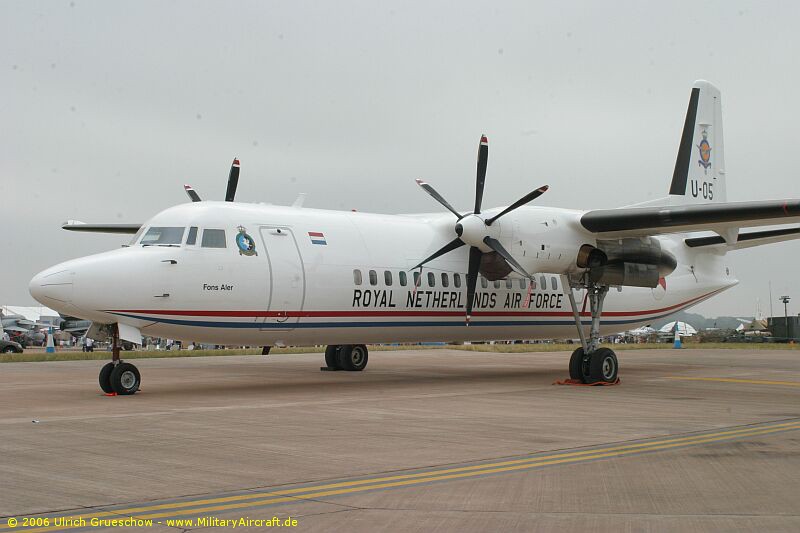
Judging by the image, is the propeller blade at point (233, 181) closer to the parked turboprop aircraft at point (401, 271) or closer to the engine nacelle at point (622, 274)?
the parked turboprop aircraft at point (401, 271)

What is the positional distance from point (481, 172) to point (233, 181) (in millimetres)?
6194

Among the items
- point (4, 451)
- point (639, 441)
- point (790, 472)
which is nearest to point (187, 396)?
point (4, 451)

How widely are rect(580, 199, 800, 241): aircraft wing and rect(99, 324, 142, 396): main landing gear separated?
36.8ft

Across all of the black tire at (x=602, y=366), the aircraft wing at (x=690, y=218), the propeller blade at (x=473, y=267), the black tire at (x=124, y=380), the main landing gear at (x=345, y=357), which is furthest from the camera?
the main landing gear at (x=345, y=357)

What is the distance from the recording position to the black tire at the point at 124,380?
1634 centimetres

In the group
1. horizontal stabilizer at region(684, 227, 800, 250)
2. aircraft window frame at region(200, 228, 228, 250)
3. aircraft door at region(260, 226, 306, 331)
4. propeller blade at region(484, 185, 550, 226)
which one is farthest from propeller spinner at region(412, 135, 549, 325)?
horizontal stabilizer at region(684, 227, 800, 250)

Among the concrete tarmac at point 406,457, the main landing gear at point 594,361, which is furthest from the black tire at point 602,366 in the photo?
the concrete tarmac at point 406,457

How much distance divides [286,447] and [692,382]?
13.8 meters

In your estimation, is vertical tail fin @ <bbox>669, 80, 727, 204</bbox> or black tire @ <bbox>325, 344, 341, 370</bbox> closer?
black tire @ <bbox>325, 344, 341, 370</bbox>

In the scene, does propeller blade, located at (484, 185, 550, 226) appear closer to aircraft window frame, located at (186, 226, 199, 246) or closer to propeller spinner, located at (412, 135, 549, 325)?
propeller spinner, located at (412, 135, 549, 325)

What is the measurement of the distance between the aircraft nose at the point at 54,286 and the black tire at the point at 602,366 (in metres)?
12.0

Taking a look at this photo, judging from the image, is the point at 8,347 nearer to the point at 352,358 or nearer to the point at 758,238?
the point at 352,358

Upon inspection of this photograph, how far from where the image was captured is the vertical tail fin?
26.0m

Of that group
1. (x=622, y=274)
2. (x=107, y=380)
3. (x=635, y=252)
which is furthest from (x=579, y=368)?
(x=107, y=380)
